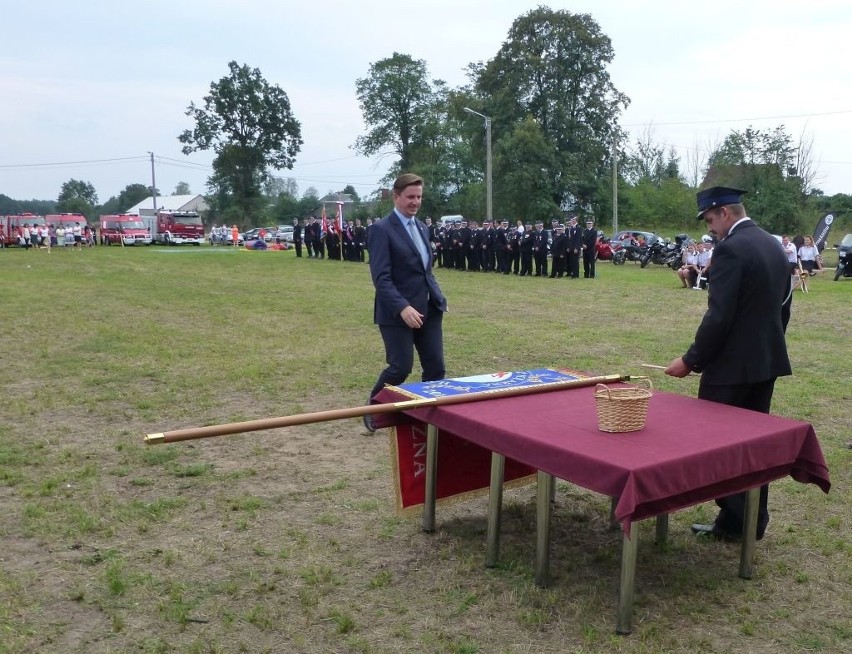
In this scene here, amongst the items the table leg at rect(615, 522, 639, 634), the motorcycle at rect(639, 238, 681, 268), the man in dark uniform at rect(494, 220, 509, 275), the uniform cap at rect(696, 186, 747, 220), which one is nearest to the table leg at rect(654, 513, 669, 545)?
the table leg at rect(615, 522, 639, 634)

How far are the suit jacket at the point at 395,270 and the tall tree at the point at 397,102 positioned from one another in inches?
2571

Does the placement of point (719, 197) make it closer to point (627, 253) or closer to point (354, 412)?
point (354, 412)

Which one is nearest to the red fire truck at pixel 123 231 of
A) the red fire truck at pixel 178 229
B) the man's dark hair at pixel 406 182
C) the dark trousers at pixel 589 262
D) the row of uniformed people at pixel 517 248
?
the red fire truck at pixel 178 229

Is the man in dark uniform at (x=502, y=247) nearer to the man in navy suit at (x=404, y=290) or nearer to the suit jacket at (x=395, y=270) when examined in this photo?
the man in navy suit at (x=404, y=290)

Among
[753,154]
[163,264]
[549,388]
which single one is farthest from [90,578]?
[753,154]

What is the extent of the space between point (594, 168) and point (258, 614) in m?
52.5

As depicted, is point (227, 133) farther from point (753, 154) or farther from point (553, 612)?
point (553, 612)

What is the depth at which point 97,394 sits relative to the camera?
26.2 ft

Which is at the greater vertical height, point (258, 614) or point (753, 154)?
point (753, 154)

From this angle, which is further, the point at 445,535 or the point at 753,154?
the point at 753,154

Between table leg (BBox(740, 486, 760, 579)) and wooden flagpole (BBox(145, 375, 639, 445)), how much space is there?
1038mm

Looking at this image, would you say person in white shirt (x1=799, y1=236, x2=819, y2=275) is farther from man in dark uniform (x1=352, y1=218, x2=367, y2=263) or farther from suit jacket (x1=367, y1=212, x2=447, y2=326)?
suit jacket (x1=367, y1=212, x2=447, y2=326)

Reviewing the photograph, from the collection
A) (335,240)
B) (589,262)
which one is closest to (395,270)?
(589,262)

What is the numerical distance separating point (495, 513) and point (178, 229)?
51.7 m
